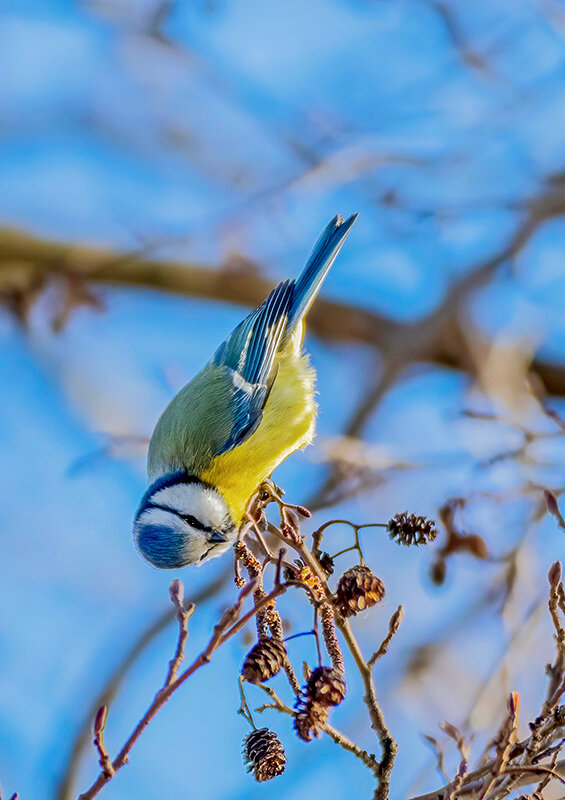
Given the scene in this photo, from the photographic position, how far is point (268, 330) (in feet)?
8.50

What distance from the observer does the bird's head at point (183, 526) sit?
85.2 inches

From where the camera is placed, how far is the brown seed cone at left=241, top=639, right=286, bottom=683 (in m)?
1.11

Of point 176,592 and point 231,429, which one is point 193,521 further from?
point 176,592

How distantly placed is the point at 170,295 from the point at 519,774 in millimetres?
2646

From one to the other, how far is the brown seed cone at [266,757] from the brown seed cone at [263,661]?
140mm

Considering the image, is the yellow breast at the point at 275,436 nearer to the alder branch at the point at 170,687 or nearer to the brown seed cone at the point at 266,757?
the brown seed cone at the point at 266,757

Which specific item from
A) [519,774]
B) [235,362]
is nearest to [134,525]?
[235,362]

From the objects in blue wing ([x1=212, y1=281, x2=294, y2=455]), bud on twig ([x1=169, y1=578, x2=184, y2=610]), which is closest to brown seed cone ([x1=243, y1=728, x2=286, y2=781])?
bud on twig ([x1=169, y1=578, x2=184, y2=610])

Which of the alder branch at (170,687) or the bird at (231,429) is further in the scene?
the bird at (231,429)

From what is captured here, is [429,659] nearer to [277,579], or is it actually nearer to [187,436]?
[187,436]

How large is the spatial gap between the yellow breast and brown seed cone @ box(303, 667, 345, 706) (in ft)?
3.71

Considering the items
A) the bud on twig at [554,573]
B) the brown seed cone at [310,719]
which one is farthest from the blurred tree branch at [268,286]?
the brown seed cone at [310,719]

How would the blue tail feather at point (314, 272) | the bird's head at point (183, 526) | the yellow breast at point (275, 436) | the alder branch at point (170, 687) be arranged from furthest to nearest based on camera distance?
the blue tail feather at point (314, 272) → the yellow breast at point (275, 436) → the bird's head at point (183, 526) → the alder branch at point (170, 687)

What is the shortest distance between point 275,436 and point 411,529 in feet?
3.69
